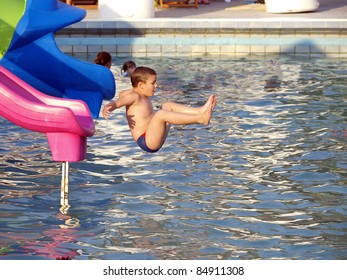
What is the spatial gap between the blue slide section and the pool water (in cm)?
108

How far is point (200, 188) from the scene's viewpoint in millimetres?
10234

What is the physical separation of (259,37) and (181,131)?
247 inches

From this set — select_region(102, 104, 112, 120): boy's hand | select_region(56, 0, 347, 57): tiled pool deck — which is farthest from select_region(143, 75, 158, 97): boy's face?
select_region(56, 0, 347, 57): tiled pool deck

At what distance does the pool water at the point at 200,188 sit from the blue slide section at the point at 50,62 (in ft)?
3.55

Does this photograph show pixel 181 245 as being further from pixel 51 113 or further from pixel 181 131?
pixel 181 131

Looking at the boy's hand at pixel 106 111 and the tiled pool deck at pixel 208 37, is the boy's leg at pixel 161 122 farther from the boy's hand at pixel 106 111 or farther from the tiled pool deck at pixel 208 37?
the tiled pool deck at pixel 208 37

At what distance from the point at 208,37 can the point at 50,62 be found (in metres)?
10.2

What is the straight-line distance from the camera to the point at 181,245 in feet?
27.6

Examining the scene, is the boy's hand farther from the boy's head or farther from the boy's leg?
the boy's head

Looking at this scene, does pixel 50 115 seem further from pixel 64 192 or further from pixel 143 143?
pixel 143 143

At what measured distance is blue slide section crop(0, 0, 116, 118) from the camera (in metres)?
8.70

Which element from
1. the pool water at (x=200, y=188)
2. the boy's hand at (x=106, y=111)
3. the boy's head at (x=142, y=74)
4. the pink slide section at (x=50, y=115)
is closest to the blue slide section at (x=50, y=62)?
the boy's hand at (x=106, y=111)

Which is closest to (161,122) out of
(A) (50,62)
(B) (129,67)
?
(A) (50,62)

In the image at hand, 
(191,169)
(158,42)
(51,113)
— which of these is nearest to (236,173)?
(191,169)
